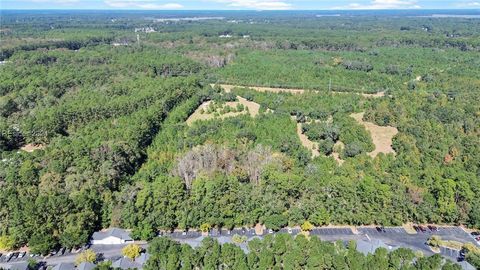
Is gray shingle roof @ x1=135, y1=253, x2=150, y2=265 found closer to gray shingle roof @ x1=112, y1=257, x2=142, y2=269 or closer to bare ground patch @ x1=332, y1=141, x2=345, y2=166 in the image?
gray shingle roof @ x1=112, y1=257, x2=142, y2=269

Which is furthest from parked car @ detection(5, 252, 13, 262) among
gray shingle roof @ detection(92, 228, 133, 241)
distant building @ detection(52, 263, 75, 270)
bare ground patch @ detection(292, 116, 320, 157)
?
bare ground patch @ detection(292, 116, 320, 157)

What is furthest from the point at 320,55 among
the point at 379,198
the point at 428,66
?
the point at 379,198

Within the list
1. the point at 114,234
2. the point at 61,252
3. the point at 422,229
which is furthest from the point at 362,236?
the point at 61,252

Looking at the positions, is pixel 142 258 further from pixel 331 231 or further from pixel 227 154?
pixel 331 231

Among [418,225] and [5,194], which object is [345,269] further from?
[5,194]

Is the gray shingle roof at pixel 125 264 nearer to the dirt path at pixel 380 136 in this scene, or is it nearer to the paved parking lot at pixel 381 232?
the paved parking lot at pixel 381 232

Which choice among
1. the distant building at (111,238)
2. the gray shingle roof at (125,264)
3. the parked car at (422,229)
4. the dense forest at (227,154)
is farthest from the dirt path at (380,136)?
the gray shingle roof at (125,264)

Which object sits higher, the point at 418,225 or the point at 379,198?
the point at 379,198
